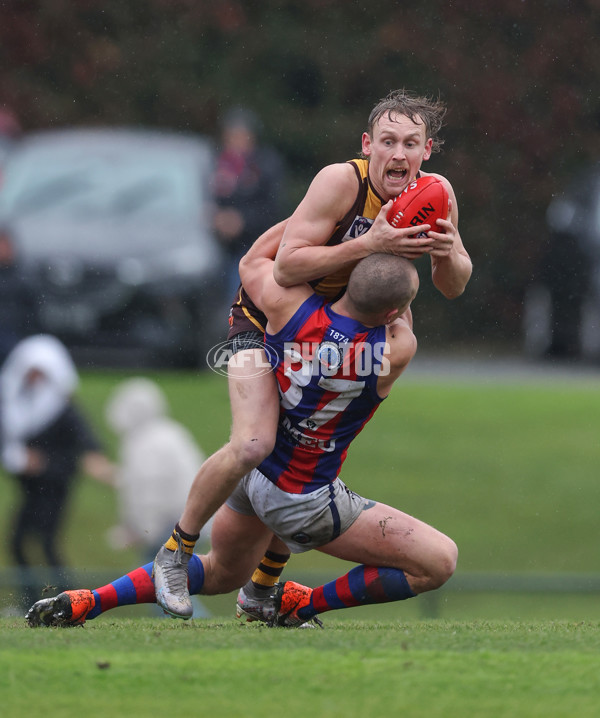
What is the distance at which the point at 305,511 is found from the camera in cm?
513

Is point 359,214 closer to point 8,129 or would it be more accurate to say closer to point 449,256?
point 449,256

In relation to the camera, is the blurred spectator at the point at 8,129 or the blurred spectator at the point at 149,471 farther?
the blurred spectator at the point at 8,129

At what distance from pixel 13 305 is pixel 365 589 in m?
5.32

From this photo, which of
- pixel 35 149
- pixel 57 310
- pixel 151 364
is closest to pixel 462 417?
pixel 151 364

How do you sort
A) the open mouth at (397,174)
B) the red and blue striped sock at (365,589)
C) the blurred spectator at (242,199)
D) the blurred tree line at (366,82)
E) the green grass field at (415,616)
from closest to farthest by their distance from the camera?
the green grass field at (415,616) < the open mouth at (397,174) < the red and blue striped sock at (365,589) < the blurred spectator at (242,199) < the blurred tree line at (366,82)

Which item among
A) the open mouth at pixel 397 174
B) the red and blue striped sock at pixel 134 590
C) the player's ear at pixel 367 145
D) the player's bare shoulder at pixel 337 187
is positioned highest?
the player's ear at pixel 367 145

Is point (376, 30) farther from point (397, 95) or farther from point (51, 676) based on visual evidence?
point (51, 676)

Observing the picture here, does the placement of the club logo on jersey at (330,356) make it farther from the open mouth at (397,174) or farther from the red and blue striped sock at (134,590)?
the red and blue striped sock at (134,590)

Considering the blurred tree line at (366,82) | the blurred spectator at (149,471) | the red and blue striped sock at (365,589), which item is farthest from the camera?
the blurred tree line at (366,82)

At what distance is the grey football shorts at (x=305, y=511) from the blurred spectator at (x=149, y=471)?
3077 mm

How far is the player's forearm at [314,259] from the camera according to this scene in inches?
195

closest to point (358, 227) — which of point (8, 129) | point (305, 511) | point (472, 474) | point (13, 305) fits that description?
point (305, 511)

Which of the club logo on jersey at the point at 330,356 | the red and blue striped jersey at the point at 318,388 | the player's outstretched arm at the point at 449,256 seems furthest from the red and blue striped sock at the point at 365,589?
the player's outstretched arm at the point at 449,256

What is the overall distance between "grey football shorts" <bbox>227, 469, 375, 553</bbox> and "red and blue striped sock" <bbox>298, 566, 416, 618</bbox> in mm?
223
